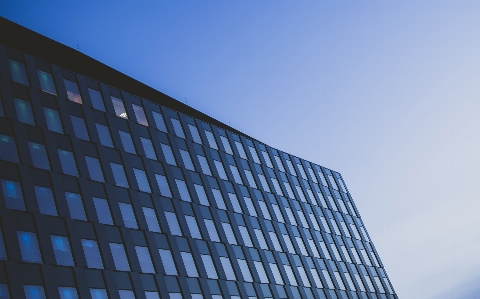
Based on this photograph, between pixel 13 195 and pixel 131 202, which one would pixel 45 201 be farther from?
pixel 131 202

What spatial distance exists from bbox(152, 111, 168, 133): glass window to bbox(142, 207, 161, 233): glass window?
33.9 ft

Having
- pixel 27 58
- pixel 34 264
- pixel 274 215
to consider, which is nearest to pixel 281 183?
pixel 274 215

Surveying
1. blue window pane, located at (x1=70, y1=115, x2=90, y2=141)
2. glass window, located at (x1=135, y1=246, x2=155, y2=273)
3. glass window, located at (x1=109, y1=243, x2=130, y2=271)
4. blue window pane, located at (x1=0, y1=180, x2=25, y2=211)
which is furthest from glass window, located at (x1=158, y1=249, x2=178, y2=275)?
blue window pane, located at (x1=0, y1=180, x2=25, y2=211)

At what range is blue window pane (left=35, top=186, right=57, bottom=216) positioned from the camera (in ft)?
103

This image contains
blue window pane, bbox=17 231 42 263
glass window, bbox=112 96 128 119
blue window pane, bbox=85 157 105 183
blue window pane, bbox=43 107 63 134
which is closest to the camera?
blue window pane, bbox=17 231 42 263

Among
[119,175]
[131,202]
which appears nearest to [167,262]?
[131,202]

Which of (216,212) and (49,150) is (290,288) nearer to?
(216,212)

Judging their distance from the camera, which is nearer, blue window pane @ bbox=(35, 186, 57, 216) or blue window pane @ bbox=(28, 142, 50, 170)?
blue window pane @ bbox=(35, 186, 57, 216)

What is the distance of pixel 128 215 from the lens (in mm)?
37188

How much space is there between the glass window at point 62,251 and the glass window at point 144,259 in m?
5.71

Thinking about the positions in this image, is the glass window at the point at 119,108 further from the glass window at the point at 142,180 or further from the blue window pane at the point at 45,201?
the blue window pane at the point at 45,201

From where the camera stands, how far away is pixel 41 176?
108 feet

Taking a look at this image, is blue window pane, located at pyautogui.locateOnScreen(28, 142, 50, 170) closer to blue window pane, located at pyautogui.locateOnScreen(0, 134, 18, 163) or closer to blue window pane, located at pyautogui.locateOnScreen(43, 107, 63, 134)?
blue window pane, located at pyautogui.locateOnScreen(0, 134, 18, 163)

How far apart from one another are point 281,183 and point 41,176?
32.7 meters
